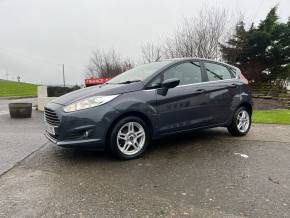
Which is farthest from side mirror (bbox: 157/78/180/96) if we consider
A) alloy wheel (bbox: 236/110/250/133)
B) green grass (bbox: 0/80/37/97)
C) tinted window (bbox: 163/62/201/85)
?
green grass (bbox: 0/80/37/97)

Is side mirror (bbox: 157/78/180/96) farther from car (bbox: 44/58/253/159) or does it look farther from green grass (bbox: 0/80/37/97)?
green grass (bbox: 0/80/37/97)

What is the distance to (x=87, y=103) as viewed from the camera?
4.22 metres

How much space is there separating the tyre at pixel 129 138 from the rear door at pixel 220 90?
1.59 metres

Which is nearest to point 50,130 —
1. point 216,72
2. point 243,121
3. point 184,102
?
point 184,102

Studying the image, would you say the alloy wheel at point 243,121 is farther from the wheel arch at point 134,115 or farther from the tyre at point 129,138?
the tyre at point 129,138

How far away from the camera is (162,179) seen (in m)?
3.64

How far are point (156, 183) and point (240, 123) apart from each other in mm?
3252

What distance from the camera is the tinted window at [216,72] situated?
5586mm

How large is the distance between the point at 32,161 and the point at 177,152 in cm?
238

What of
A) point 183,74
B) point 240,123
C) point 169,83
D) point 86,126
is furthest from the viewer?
point 240,123

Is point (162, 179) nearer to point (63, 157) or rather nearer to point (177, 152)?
point (177, 152)

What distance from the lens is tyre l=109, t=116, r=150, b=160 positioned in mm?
4284

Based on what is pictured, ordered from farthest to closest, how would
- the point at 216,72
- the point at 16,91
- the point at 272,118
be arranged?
1. the point at 16,91
2. the point at 272,118
3. the point at 216,72

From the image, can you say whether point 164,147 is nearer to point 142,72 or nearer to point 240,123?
point 142,72
